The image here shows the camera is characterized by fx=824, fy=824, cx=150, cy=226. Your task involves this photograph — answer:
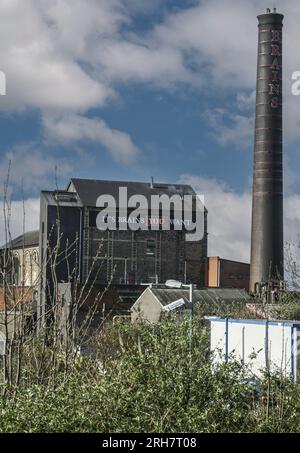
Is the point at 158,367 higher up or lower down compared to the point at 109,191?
lower down

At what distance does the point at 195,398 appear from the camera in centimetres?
916

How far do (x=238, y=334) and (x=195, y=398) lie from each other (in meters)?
14.8

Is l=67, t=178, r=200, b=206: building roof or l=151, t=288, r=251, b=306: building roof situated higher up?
l=67, t=178, r=200, b=206: building roof

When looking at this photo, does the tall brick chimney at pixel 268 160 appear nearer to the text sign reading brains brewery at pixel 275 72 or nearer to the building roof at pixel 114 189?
the text sign reading brains brewery at pixel 275 72

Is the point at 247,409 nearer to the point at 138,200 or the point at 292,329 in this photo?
the point at 292,329

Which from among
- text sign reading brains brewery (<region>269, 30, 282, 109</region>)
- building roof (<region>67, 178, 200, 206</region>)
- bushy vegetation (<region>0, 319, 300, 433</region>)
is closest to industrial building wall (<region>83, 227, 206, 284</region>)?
building roof (<region>67, 178, 200, 206</region>)

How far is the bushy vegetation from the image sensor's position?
8.36 metres

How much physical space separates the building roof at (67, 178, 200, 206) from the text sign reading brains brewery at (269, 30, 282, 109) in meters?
17.6

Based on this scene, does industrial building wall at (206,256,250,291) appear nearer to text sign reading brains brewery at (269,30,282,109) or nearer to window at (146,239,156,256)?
window at (146,239,156,256)

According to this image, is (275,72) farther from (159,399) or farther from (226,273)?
(159,399)

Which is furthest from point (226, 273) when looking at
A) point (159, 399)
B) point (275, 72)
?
point (159, 399)

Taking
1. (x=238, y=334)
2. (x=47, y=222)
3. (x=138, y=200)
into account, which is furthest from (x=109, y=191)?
(x=238, y=334)

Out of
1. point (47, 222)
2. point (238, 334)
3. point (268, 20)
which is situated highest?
point (268, 20)

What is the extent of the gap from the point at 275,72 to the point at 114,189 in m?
18.3
